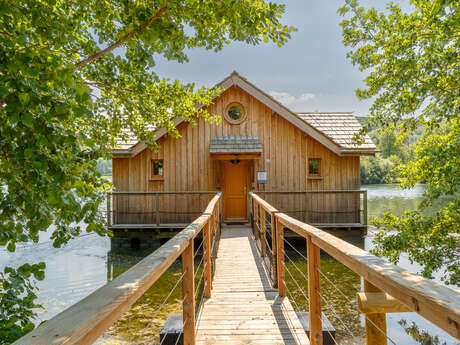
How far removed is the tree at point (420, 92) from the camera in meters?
4.39

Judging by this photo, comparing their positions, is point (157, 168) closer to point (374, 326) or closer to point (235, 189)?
point (235, 189)

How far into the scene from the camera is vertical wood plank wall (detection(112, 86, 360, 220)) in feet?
34.2

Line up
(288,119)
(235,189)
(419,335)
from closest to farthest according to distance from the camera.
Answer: (419,335), (288,119), (235,189)

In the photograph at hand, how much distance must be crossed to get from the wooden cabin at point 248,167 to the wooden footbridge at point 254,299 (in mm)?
5205

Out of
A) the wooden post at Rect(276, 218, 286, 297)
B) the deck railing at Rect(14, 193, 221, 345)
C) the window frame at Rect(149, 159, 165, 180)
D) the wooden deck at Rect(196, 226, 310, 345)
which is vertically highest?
the window frame at Rect(149, 159, 165, 180)

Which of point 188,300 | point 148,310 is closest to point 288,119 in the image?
point 148,310

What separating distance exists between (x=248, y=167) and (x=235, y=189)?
3.36ft

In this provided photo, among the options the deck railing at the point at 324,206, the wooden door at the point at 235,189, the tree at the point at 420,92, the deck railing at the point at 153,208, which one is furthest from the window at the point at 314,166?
the tree at the point at 420,92

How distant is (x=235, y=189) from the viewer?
1112 cm

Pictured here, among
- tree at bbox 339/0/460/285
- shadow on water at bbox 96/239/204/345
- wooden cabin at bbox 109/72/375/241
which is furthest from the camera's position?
wooden cabin at bbox 109/72/375/241

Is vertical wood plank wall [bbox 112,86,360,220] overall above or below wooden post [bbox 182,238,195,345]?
above

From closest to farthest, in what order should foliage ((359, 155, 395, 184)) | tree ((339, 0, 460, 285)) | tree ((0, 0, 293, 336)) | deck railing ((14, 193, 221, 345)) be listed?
1. deck railing ((14, 193, 221, 345))
2. tree ((0, 0, 293, 336))
3. tree ((339, 0, 460, 285))
4. foliage ((359, 155, 395, 184))

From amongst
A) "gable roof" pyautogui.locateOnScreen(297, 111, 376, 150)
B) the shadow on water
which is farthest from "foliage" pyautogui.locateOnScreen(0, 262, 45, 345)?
"gable roof" pyautogui.locateOnScreen(297, 111, 376, 150)

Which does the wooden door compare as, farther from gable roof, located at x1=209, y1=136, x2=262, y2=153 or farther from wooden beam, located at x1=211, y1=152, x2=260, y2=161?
gable roof, located at x1=209, y1=136, x2=262, y2=153
